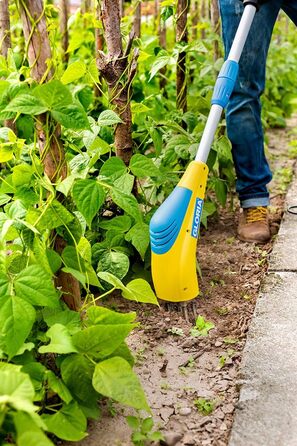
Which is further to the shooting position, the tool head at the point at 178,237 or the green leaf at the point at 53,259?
the tool head at the point at 178,237

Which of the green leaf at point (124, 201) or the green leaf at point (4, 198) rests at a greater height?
the green leaf at point (4, 198)

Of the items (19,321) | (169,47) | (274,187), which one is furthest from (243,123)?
(169,47)

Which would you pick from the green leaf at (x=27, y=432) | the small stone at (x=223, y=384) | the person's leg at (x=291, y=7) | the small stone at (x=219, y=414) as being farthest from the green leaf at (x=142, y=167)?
the green leaf at (x=27, y=432)

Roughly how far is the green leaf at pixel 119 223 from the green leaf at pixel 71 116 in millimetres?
674

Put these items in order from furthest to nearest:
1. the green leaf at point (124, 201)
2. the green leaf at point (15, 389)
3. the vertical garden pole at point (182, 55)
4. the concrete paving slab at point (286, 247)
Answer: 1. the vertical garden pole at point (182, 55)
2. the concrete paving slab at point (286, 247)
3. the green leaf at point (124, 201)
4. the green leaf at point (15, 389)

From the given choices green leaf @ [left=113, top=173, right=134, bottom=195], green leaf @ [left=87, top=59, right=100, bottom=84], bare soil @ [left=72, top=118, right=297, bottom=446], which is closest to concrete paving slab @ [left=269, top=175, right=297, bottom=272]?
bare soil @ [left=72, top=118, right=297, bottom=446]

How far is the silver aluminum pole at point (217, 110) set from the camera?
2354 millimetres

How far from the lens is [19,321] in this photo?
1621 millimetres

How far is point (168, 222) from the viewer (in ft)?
7.25

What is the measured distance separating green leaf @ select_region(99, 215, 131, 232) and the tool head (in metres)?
0.20

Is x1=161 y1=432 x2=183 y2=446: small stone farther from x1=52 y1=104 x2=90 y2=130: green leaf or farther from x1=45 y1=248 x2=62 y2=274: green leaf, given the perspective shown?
x1=52 y1=104 x2=90 y2=130: green leaf

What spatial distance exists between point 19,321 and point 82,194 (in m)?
0.45

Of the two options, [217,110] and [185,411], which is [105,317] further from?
[217,110]

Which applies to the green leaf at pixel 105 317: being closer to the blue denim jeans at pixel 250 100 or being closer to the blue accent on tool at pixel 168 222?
the blue accent on tool at pixel 168 222
